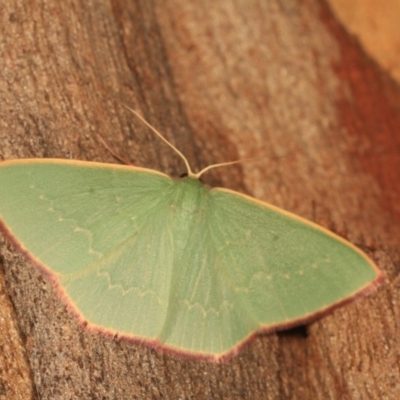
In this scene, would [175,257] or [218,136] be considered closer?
[175,257]

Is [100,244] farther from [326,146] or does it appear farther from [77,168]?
[326,146]

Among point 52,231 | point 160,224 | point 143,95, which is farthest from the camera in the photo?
point 143,95

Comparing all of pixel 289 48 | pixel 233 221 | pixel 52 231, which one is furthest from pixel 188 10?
pixel 52 231
